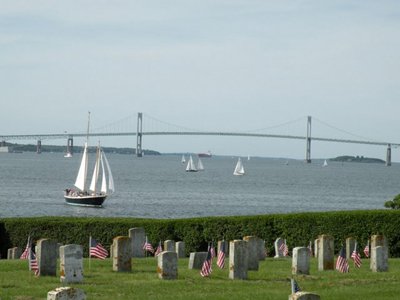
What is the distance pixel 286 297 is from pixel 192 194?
79190mm

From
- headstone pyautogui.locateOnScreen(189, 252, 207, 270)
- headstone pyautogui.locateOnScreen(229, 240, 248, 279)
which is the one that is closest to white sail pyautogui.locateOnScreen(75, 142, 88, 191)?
headstone pyautogui.locateOnScreen(189, 252, 207, 270)

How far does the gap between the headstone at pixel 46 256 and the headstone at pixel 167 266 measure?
2035 mm

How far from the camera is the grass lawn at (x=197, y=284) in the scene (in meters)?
17.3

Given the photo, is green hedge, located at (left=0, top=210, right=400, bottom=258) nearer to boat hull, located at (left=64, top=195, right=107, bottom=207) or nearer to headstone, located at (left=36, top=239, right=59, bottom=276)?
headstone, located at (left=36, top=239, right=59, bottom=276)

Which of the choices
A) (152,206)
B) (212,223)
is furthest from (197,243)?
(152,206)

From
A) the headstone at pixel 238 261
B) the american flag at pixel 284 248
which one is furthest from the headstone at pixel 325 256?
the american flag at pixel 284 248

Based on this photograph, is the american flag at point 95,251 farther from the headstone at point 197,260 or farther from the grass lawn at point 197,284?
the headstone at point 197,260

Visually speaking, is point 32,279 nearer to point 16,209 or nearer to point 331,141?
point 16,209

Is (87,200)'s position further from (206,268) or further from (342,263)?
(206,268)

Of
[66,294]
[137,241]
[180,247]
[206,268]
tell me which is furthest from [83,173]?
[66,294]

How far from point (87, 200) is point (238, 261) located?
194ft

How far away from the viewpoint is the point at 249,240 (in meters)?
22.0

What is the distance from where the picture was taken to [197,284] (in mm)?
18797

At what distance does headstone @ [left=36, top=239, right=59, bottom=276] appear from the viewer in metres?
19.3
